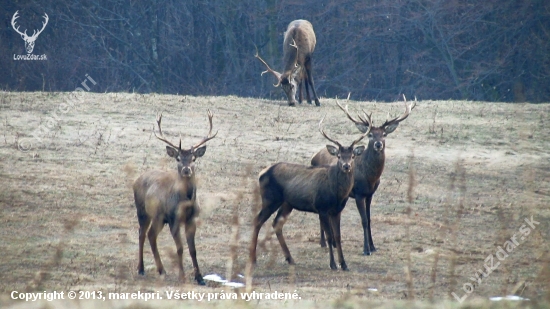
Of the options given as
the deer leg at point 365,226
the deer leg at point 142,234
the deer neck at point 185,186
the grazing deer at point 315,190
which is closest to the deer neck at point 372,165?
the deer leg at point 365,226

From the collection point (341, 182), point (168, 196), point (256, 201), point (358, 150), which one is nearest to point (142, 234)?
point (168, 196)

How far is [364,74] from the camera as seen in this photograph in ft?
124

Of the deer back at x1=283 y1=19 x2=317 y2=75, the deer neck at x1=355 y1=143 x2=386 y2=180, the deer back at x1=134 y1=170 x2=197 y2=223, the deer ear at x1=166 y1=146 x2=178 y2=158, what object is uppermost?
the deer back at x1=283 y1=19 x2=317 y2=75

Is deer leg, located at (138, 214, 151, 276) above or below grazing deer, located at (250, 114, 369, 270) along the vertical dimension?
below

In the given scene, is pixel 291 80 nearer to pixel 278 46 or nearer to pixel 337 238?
pixel 337 238

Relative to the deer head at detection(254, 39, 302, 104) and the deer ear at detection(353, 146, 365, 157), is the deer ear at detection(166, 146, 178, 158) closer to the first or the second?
the deer ear at detection(353, 146, 365, 157)

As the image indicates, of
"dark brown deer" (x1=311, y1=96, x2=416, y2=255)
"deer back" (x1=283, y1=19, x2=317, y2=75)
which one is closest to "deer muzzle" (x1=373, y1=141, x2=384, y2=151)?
"dark brown deer" (x1=311, y1=96, x2=416, y2=255)

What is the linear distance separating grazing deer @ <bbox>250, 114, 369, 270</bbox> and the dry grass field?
52 cm

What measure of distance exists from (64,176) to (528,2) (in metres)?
25.0

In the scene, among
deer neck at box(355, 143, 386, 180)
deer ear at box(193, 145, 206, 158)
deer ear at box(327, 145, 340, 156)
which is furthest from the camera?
deer neck at box(355, 143, 386, 180)

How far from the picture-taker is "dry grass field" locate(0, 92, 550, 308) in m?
11.2

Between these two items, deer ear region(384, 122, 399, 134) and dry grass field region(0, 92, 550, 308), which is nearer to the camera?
dry grass field region(0, 92, 550, 308)

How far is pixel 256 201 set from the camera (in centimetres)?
699

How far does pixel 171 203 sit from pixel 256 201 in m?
4.69
